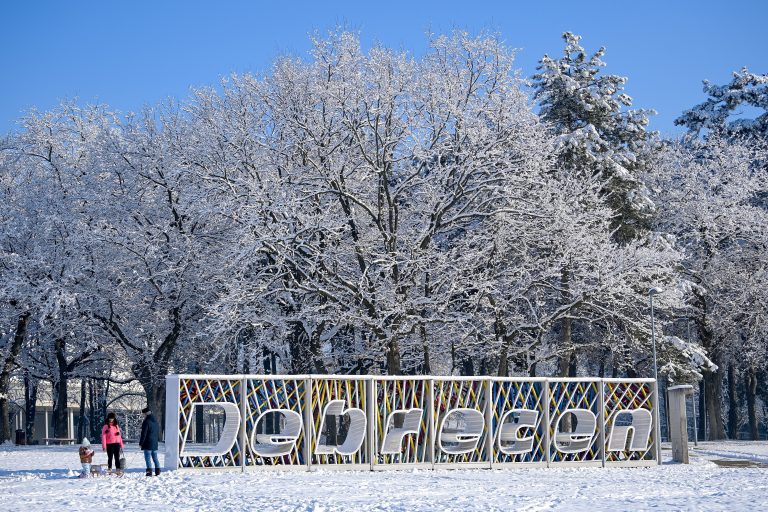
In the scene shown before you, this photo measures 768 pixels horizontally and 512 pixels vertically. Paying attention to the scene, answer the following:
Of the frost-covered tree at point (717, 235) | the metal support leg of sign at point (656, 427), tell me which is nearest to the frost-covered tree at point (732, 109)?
the frost-covered tree at point (717, 235)

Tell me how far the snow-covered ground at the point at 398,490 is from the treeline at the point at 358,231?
8.12 meters

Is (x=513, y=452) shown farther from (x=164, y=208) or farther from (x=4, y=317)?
(x=4, y=317)

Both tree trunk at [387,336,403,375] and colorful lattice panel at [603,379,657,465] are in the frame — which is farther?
tree trunk at [387,336,403,375]

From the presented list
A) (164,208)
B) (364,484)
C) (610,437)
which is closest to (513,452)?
(610,437)

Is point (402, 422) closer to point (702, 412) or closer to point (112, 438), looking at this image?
point (112, 438)

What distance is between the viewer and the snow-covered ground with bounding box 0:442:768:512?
17.6 meters

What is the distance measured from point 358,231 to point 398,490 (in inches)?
630

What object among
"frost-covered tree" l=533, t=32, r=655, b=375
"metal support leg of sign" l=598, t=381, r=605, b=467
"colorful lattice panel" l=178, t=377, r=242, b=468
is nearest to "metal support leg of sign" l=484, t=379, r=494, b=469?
"metal support leg of sign" l=598, t=381, r=605, b=467

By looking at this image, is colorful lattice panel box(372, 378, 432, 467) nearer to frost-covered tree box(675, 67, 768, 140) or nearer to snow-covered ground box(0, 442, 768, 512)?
snow-covered ground box(0, 442, 768, 512)

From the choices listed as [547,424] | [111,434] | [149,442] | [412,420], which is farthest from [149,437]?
[547,424]

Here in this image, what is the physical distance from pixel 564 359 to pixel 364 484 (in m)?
20.5

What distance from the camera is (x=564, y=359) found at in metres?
40.9

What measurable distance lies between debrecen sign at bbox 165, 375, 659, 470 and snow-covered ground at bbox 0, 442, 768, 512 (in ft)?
2.63

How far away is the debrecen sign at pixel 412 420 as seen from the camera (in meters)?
25.4
